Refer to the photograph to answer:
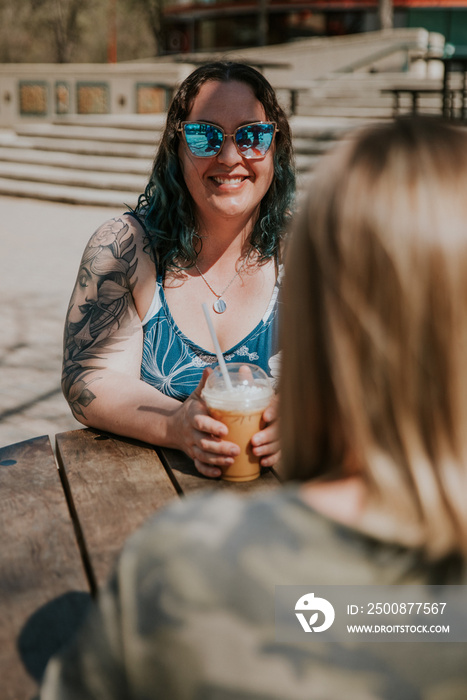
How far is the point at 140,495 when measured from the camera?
164 centimetres

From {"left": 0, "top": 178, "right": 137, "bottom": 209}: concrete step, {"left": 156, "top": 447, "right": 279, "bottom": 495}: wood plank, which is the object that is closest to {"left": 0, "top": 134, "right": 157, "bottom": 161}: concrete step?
{"left": 0, "top": 178, "right": 137, "bottom": 209}: concrete step

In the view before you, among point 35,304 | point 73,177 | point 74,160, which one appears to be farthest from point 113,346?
point 74,160

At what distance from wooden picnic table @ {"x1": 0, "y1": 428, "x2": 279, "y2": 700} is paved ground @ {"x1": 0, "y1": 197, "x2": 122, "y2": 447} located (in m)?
2.45

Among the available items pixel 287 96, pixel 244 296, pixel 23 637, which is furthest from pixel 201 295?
pixel 287 96

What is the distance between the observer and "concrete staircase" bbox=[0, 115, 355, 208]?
1191cm

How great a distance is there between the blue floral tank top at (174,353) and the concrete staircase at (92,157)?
9.01 meters

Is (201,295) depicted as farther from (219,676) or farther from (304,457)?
(219,676)

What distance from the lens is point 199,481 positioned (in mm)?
1707

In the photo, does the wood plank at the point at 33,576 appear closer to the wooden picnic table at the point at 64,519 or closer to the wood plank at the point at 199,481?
the wooden picnic table at the point at 64,519

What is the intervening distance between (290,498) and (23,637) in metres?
0.66

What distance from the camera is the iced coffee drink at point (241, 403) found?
1.60 metres

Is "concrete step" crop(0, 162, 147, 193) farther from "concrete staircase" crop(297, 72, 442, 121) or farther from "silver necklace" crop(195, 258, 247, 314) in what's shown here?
"silver necklace" crop(195, 258, 247, 314)

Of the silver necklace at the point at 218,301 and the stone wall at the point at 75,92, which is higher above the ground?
the stone wall at the point at 75,92

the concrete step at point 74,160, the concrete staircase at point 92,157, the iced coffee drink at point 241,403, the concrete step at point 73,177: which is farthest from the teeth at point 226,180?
the concrete step at point 74,160
